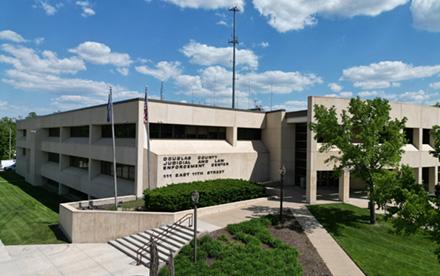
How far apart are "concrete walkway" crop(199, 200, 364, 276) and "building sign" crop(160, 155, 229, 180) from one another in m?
4.89

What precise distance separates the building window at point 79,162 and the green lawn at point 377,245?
23.3 metres

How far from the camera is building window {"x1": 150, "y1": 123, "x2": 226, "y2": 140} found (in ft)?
79.7

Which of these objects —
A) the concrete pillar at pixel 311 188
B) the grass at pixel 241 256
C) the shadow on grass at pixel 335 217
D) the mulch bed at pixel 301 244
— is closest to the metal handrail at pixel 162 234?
the grass at pixel 241 256

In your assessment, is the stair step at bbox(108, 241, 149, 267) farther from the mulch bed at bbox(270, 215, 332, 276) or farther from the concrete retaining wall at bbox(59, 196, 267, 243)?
the mulch bed at bbox(270, 215, 332, 276)

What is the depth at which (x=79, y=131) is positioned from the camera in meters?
34.0

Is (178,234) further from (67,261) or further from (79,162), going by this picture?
(79,162)

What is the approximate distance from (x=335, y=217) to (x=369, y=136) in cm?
551

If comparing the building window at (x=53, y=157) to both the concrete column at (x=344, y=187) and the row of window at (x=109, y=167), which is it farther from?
the concrete column at (x=344, y=187)

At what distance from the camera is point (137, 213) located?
18.1 metres

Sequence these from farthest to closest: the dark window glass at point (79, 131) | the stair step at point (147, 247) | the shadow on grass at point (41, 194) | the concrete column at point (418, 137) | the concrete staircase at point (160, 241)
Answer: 1. the dark window glass at point (79, 131)
2. the shadow on grass at point (41, 194)
3. the concrete column at point (418, 137)
4. the concrete staircase at point (160, 241)
5. the stair step at point (147, 247)

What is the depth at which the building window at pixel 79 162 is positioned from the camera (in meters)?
32.9

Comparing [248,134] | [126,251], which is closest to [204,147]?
[248,134]

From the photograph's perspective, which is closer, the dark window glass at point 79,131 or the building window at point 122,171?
the building window at point 122,171

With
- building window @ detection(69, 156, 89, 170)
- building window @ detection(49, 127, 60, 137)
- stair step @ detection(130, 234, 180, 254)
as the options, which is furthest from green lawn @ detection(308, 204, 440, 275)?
building window @ detection(49, 127, 60, 137)
